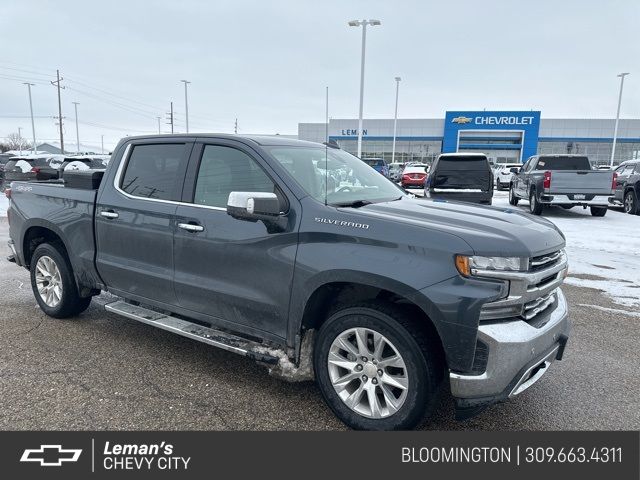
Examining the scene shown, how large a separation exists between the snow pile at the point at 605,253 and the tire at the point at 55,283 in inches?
238

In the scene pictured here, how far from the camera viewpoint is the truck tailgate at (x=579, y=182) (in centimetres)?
1316

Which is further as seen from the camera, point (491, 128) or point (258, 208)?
point (491, 128)

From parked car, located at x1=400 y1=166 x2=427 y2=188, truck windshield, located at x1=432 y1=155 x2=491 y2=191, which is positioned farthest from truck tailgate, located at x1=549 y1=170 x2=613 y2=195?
parked car, located at x1=400 y1=166 x2=427 y2=188

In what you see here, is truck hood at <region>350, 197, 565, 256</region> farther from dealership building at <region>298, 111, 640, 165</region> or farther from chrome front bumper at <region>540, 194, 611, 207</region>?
dealership building at <region>298, 111, 640, 165</region>

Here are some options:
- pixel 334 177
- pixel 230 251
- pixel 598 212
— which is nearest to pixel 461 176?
pixel 598 212

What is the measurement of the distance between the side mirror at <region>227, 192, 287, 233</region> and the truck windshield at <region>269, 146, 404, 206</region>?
12.0 inches

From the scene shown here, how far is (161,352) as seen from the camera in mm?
4277

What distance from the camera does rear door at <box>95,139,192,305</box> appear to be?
3918 millimetres

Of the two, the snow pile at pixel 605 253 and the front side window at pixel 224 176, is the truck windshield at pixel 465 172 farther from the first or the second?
the front side window at pixel 224 176

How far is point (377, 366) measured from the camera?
297 centimetres

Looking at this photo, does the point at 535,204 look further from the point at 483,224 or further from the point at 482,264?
the point at 482,264

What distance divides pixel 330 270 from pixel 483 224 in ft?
3.26

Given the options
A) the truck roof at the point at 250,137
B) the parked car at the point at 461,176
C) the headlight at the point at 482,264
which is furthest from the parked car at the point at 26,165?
the headlight at the point at 482,264

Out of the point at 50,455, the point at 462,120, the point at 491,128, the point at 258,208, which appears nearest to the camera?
the point at 50,455
